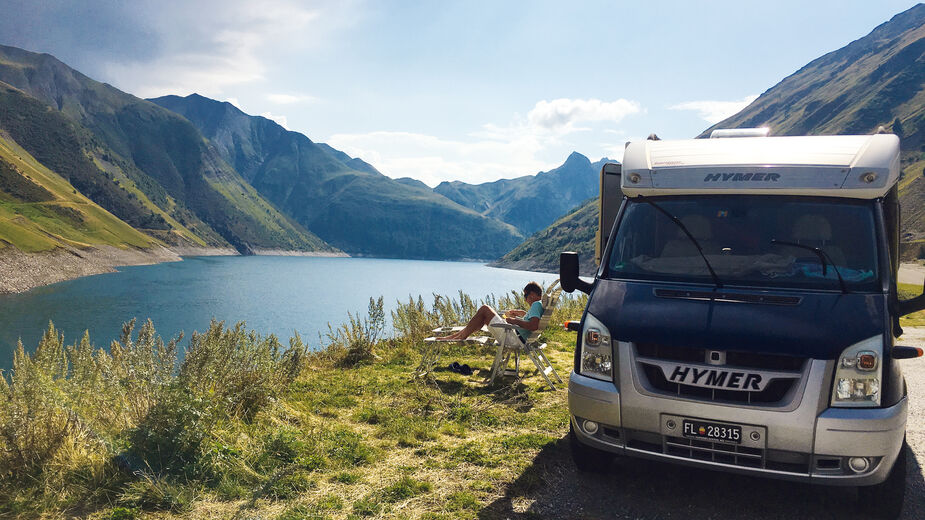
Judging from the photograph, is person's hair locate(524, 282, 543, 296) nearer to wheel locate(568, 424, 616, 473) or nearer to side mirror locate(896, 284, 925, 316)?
wheel locate(568, 424, 616, 473)

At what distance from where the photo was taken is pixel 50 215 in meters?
118

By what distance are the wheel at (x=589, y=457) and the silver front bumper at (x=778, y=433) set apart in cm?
62

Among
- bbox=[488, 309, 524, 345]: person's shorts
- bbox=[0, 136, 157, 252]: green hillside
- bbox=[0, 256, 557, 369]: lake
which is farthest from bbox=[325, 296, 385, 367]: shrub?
bbox=[0, 136, 157, 252]: green hillside

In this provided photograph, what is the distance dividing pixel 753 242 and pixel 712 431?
1700 millimetres

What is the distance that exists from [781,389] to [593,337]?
4.33 ft

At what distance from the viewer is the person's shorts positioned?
24.4 ft

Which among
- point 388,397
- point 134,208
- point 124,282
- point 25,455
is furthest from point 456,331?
point 134,208

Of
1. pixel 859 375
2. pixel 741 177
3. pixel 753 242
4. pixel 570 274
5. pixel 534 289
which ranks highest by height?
pixel 741 177

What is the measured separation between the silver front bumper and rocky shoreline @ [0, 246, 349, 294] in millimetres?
79122

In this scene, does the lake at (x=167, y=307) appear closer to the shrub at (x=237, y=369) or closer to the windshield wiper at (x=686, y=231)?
the shrub at (x=237, y=369)

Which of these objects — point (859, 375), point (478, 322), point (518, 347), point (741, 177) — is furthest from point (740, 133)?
point (478, 322)

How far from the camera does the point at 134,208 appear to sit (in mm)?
171250

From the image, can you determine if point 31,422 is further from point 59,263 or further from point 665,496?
point 59,263

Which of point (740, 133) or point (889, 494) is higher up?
point (740, 133)
